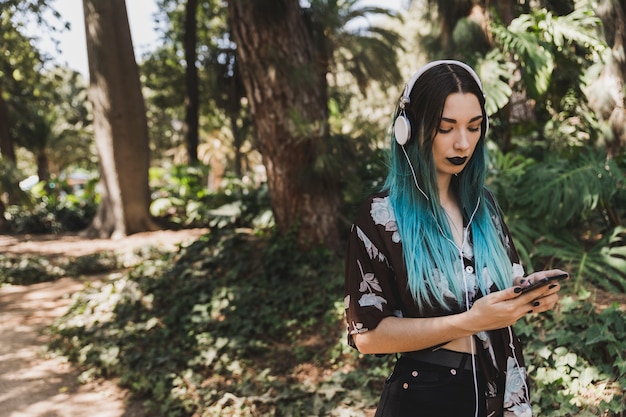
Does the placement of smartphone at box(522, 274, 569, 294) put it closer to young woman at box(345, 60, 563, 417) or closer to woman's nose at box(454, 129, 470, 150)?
young woman at box(345, 60, 563, 417)

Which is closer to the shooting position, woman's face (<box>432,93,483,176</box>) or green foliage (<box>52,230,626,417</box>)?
woman's face (<box>432,93,483,176</box>)

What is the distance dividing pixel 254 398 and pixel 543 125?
5.16 m

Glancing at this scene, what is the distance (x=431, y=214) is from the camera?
173cm

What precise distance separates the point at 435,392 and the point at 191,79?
49.4 ft

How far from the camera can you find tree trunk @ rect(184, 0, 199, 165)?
1541 cm

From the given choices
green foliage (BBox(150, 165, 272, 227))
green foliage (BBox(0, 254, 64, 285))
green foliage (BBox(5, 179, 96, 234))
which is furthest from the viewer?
green foliage (BBox(5, 179, 96, 234))

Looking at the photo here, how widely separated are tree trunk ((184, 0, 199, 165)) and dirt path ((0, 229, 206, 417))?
23.6 feet

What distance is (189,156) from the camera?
54.0 ft

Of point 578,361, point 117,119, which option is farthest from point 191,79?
point 578,361

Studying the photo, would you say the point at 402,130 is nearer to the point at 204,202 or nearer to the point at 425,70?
the point at 425,70

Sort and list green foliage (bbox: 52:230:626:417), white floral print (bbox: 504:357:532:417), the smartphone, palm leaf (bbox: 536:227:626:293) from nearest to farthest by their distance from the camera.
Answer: the smartphone < white floral print (bbox: 504:357:532:417) < green foliage (bbox: 52:230:626:417) < palm leaf (bbox: 536:227:626:293)

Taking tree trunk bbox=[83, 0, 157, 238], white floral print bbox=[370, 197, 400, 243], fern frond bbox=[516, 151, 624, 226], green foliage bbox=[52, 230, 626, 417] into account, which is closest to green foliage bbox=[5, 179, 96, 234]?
tree trunk bbox=[83, 0, 157, 238]

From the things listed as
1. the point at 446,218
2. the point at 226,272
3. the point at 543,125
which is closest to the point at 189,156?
the point at 226,272

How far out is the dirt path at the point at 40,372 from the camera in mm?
5152
